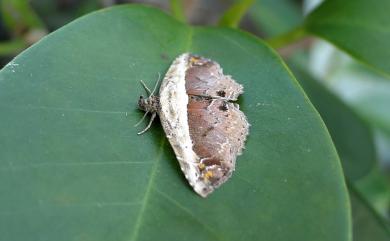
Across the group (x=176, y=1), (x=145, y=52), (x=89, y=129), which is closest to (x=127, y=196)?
(x=89, y=129)

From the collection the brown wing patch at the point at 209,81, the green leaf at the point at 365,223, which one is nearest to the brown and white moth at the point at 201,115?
the brown wing patch at the point at 209,81

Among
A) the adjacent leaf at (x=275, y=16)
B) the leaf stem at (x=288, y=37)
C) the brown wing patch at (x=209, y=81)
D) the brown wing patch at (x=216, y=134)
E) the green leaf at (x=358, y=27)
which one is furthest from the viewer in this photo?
the adjacent leaf at (x=275, y=16)

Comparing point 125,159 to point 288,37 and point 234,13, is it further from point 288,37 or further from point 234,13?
point 288,37

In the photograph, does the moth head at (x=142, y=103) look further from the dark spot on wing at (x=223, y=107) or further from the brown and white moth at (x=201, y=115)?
the dark spot on wing at (x=223, y=107)

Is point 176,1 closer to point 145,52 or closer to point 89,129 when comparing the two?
point 145,52

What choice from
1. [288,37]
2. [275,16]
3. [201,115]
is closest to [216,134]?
[201,115]

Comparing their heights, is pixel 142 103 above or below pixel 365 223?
above
